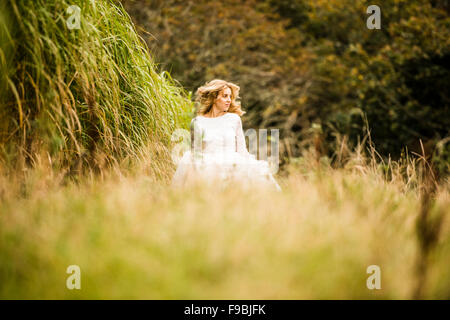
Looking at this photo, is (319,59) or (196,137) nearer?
(196,137)

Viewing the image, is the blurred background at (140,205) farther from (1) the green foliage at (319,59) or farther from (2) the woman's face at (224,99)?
(1) the green foliage at (319,59)

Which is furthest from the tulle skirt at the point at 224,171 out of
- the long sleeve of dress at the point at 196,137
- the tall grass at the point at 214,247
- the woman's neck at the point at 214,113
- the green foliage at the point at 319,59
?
the green foliage at the point at 319,59

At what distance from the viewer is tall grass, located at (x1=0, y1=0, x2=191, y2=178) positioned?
319 cm

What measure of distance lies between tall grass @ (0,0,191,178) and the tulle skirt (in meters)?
0.33

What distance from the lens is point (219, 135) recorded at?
15.3ft

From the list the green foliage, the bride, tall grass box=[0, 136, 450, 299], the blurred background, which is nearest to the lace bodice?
the bride

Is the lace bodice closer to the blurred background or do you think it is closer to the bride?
the bride

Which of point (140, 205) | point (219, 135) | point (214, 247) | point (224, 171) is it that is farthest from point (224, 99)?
point (214, 247)

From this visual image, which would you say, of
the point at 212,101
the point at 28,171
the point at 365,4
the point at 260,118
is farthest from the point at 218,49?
the point at 28,171

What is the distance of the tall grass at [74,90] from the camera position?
319cm

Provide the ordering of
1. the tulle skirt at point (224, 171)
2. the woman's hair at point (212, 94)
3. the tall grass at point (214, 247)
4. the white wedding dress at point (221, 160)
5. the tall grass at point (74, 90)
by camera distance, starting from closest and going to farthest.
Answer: the tall grass at point (214, 247)
the tall grass at point (74, 90)
the tulle skirt at point (224, 171)
the white wedding dress at point (221, 160)
the woman's hair at point (212, 94)

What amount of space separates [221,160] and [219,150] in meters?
0.58

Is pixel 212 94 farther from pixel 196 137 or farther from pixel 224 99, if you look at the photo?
pixel 196 137

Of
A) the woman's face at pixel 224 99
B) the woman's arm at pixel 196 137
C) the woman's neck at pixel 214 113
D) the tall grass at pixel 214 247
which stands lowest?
the tall grass at pixel 214 247
